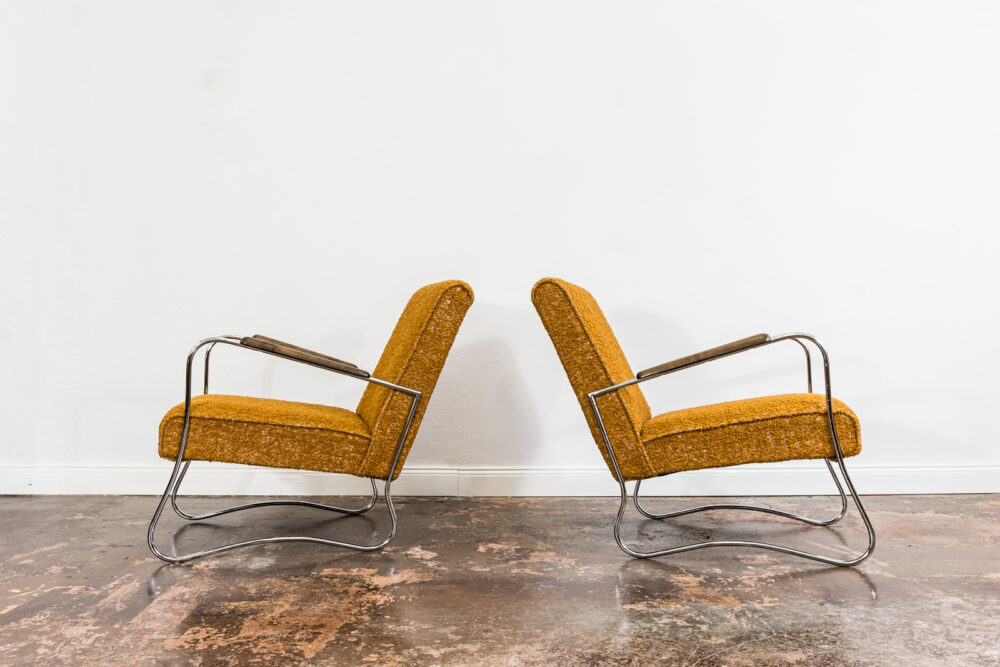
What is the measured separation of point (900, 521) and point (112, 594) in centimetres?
261

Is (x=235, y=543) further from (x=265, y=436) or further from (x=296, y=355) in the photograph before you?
(x=296, y=355)

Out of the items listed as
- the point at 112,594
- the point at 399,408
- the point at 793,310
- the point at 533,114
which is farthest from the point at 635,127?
the point at 112,594

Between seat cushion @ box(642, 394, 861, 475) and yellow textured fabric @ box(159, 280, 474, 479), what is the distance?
74 cm

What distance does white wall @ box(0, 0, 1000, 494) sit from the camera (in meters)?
3.05

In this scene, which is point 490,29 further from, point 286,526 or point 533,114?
point 286,526

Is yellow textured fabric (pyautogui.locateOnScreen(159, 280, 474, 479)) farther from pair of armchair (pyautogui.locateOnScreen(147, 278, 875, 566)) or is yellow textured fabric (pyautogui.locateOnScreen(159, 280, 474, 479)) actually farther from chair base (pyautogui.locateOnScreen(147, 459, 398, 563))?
chair base (pyautogui.locateOnScreen(147, 459, 398, 563))

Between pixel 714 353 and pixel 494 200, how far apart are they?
51.9 inches

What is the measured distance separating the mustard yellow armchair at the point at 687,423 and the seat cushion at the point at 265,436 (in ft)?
2.38

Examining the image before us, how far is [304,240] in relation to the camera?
307 centimetres

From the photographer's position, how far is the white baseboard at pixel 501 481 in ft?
9.92

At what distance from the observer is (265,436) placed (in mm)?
2102

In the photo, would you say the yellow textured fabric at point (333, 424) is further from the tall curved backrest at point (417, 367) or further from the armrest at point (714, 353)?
the armrest at point (714, 353)

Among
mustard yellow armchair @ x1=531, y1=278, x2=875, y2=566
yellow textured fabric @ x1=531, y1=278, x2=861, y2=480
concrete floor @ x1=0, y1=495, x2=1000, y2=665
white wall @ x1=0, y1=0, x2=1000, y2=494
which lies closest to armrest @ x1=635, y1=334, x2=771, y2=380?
mustard yellow armchair @ x1=531, y1=278, x2=875, y2=566

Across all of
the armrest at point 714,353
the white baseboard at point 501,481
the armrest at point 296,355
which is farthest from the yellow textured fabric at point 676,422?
the white baseboard at point 501,481
